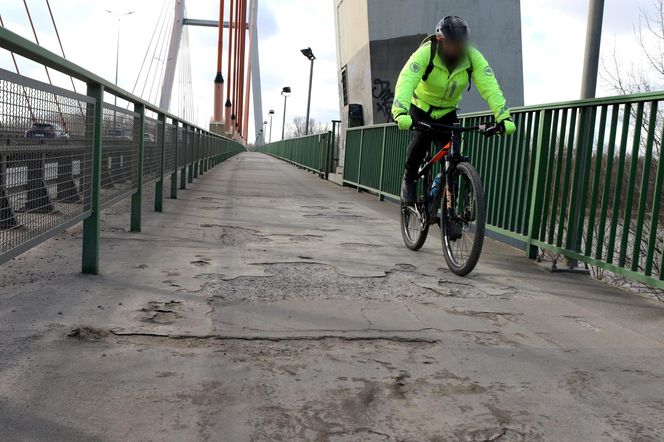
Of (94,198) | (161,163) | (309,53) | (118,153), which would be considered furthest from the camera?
(309,53)

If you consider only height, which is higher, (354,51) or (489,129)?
(354,51)

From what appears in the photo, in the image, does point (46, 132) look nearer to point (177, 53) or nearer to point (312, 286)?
point (312, 286)

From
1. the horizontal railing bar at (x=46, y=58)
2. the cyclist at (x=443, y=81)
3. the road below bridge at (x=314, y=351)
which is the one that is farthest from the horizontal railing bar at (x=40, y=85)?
the cyclist at (x=443, y=81)

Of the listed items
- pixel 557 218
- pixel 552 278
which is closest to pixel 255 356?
pixel 552 278

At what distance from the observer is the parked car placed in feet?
8.85

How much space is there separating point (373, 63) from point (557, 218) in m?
11.8

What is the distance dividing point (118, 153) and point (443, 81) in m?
2.44

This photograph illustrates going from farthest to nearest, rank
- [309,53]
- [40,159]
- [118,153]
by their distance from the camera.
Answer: [309,53]
[118,153]
[40,159]

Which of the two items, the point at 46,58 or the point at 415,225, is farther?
the point at 415,225

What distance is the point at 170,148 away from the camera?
7.85 meters

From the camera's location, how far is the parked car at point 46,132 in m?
2.70

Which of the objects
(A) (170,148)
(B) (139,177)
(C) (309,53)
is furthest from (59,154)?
(C) (309,53)

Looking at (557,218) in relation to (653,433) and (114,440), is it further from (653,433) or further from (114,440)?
(114,440)

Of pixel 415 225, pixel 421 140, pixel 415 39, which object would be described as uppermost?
pixel 415 39
